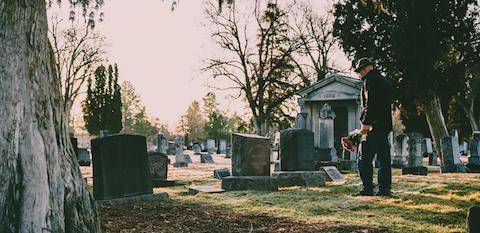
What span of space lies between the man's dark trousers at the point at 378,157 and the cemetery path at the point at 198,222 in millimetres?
2046

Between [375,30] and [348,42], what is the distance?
114 cm

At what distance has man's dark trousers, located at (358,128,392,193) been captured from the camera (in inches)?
258

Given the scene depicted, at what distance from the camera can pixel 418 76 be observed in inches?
625

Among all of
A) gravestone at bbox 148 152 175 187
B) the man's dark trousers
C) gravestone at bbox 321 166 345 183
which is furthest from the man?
gravestone at bbox 148 152 175 187

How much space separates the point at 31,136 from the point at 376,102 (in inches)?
185

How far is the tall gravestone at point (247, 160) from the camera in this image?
8524mm

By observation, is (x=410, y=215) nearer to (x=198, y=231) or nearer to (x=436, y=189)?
(x=198, y=231)

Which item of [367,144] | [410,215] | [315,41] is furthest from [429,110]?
[315,41]

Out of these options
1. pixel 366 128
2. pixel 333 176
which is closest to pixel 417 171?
pixel 333 176

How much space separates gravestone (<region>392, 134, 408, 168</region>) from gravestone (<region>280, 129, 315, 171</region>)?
293 inches

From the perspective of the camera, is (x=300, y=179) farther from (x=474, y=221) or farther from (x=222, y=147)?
(x=222, y=147)

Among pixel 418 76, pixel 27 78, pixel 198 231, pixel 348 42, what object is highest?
pixel 348 42

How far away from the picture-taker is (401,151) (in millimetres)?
16484

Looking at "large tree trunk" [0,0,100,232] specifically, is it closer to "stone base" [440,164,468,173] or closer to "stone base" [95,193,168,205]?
"stone base" [95,193,168,205]
